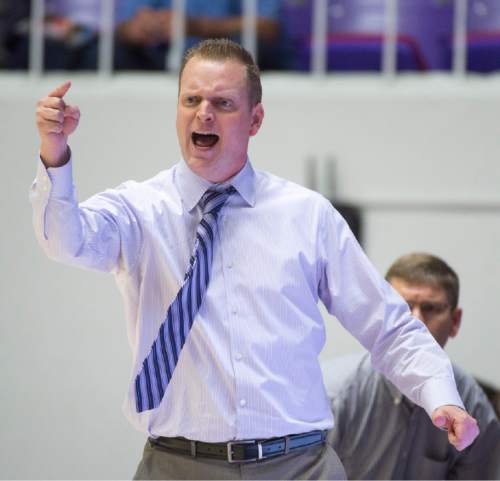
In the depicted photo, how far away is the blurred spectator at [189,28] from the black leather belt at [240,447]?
84.2 inches

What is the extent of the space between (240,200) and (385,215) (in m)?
1.74

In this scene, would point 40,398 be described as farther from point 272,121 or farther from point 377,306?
point 377,306

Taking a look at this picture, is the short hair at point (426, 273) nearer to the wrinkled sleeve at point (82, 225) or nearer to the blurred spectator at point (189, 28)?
the wrinkled sleeve at point (82, 225)

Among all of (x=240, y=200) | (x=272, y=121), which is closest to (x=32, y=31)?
(x=272, y=121)

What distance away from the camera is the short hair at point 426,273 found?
2.62 m

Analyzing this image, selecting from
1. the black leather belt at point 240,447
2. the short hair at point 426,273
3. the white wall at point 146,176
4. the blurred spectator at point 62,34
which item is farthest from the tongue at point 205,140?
the blurred spectator at point 62,34

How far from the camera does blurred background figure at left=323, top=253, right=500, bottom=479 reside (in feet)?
8.71

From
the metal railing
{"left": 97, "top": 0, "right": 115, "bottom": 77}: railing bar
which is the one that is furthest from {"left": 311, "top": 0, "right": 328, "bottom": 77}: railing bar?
{"left": 97, "top": 0, "right": 115, "bottom": 77}: railing bar

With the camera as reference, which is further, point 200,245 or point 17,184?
point 17,184

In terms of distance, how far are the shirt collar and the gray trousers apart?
17.7 inches

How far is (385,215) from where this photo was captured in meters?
3.55

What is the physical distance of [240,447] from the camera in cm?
175

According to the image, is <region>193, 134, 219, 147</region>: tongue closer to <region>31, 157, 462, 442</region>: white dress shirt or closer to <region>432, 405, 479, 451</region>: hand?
Answer: <region>31, 157, 462, 442</region>: white dress shirt

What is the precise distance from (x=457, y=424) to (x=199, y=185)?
620 millimetres
